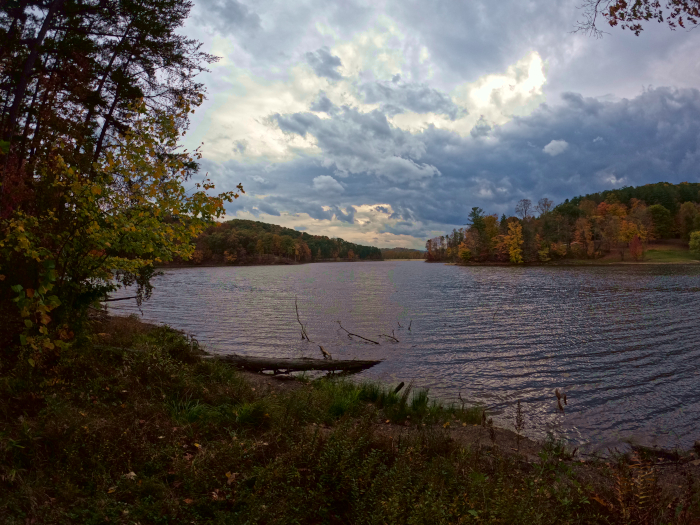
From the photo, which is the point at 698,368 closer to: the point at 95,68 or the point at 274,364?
the point at 274,364

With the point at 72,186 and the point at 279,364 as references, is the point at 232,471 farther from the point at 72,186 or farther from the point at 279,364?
the point at 279,364

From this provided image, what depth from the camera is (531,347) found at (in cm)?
1952

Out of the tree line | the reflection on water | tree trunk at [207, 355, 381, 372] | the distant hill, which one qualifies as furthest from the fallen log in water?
the distant hill

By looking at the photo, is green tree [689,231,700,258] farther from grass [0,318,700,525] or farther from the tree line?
the tree line

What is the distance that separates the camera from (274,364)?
14.3m

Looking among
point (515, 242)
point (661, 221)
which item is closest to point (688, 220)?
point (661, 221)

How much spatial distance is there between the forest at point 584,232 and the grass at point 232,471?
12663 cm

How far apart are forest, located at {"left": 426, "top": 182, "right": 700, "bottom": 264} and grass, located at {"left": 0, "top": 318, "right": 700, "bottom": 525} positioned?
12663 cm

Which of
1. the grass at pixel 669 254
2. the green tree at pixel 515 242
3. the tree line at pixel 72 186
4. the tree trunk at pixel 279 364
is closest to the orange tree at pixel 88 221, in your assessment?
the tree line at pixel 72 186

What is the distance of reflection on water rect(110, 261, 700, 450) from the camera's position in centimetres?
1128

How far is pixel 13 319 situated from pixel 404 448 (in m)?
8.87

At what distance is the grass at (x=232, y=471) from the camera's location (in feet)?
14.3

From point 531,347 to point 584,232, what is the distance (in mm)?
117210

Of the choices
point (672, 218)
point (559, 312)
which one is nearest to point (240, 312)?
point (559, 312)
